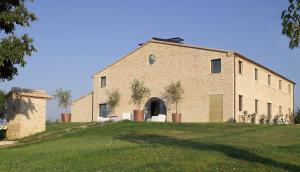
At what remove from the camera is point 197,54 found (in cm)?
4044

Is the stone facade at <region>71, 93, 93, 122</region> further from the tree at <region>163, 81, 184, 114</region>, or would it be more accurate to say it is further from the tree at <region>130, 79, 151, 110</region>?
the tree at <region>163, 81, 184, 114</region>

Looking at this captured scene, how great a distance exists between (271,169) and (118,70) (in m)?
37.0

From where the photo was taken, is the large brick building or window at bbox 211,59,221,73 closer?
the large brick building

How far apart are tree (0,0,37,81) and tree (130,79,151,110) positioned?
1933 cm

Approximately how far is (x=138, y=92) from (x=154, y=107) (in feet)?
7.77

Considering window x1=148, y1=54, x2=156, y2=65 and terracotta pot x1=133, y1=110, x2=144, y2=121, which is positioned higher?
window x1=148, y1=54, x2=156, y2=65

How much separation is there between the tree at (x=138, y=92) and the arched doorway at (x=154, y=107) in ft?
2.29

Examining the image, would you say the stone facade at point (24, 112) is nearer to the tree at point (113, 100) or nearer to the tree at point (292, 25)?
the tree at point (113, 100)

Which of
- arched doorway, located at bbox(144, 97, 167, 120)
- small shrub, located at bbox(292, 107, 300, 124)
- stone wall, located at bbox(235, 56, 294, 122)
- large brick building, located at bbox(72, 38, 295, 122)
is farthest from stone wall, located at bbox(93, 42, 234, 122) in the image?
small shrub, located at bbox(292, 107, 300, 124)

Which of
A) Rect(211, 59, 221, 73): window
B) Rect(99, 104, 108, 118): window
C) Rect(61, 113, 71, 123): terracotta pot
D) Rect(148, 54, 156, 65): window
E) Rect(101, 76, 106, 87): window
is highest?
Rect(148, 54, 156, 65): window

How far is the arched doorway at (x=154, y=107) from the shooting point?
4291cm

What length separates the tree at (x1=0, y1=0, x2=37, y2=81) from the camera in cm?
2267

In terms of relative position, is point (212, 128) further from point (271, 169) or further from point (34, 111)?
point (271, 169)

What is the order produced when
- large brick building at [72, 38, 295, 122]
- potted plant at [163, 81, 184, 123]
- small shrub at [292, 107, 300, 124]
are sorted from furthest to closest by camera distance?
small shrub at [292, 107, 300, 124] < potted plant at [163, 81, 184, 123] < large brick building at [72, 38, 295, 122]
